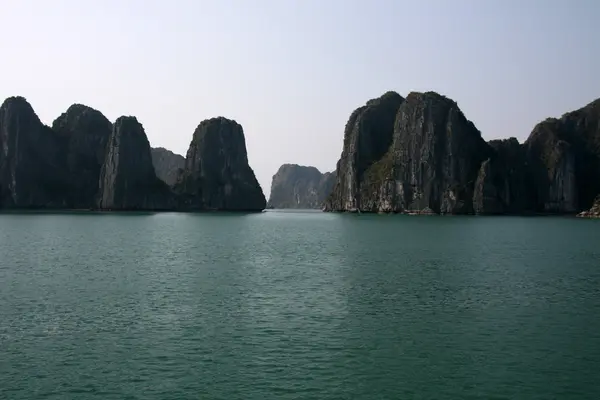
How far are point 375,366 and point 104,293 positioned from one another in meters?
23.7

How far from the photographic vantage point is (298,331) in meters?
29.5

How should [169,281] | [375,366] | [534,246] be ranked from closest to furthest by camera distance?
[375,366]
[169,281]
[534,246]

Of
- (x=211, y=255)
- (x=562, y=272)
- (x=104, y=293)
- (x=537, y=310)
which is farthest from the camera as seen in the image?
(x=211, y=255)

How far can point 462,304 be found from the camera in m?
37.6

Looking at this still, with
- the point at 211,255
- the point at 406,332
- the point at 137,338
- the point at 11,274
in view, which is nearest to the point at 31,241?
the point at 211,255

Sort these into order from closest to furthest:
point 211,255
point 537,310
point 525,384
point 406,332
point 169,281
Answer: point 525,384 → point 406,332 → point 537,310 → point 169,281 → point 211,255

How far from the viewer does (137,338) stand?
2831 centimetres

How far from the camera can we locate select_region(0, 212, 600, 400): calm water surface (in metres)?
22.0

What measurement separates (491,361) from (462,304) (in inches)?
503

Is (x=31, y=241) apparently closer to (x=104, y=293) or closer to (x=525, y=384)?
(x=104, y=293)

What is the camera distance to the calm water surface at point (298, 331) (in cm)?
2198

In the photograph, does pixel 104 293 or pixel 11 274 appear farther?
pixel 11 274

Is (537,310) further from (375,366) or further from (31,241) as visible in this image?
(31,241)

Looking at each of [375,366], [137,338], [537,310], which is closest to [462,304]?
[537,310]
